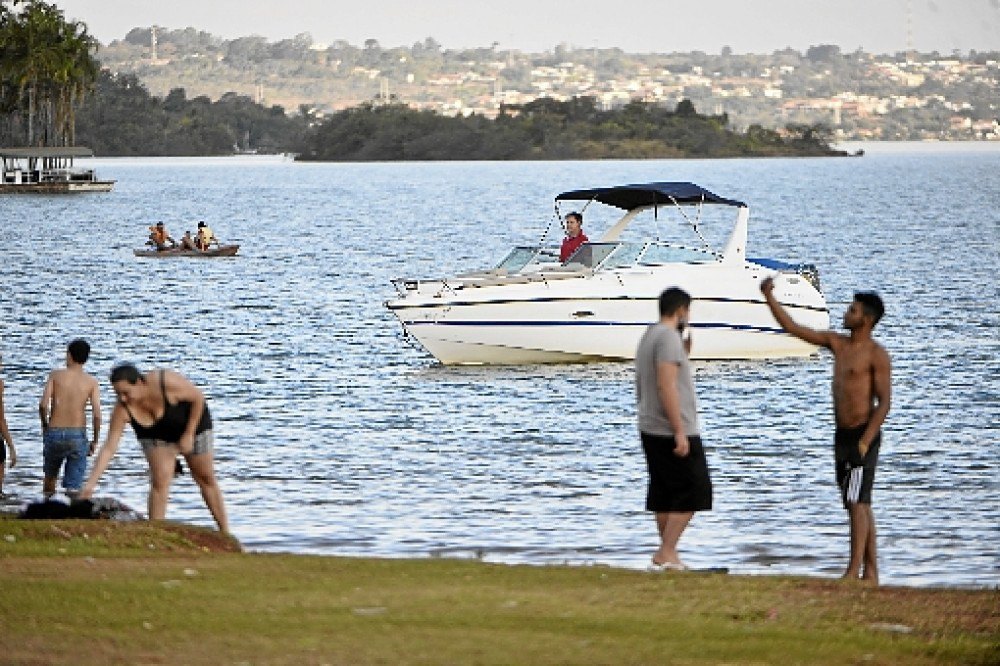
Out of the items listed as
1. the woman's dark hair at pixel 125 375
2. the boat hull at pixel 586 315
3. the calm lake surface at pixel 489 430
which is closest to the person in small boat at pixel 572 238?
the boat hull at pixel 586 315

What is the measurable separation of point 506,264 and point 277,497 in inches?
461

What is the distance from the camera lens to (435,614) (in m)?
12.0

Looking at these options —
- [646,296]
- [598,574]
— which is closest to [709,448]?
[646,296]

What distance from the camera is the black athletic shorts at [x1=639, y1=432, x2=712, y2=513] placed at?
1446 centimetres

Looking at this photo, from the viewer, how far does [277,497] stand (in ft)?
71.5

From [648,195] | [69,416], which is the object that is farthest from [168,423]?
[648,195]

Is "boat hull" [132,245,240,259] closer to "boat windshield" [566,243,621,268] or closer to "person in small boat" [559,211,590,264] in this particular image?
"person in small boat" [559,211,590,264]

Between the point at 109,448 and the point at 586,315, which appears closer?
the point at 109,448

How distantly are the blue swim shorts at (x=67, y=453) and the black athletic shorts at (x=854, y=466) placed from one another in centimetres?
728

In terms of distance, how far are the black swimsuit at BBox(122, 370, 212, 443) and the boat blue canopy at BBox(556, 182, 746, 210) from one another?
61.3 feet

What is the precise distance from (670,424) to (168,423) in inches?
152

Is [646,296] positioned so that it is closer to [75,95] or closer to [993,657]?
[993,657]

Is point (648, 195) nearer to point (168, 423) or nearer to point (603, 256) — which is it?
point (603, 256)

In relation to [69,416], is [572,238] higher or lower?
higher
